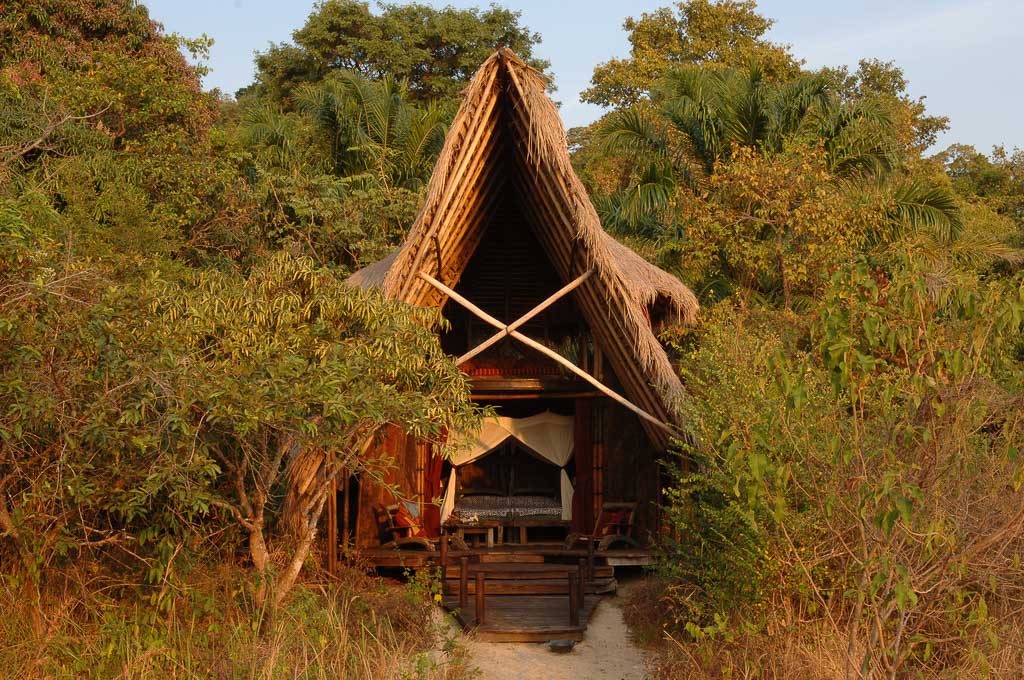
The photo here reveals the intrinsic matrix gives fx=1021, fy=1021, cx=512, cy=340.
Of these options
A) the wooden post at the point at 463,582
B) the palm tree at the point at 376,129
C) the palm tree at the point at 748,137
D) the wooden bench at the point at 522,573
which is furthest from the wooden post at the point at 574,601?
the palm tree at the point at 376,129

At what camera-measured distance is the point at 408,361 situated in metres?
6.43

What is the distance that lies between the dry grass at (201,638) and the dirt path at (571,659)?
1.08 ft

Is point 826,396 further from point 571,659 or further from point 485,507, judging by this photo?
point 485,507

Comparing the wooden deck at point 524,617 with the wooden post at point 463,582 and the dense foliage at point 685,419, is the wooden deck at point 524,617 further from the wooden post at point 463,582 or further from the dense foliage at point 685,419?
the dense foliage at point 685,419

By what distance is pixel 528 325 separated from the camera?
1086 cm

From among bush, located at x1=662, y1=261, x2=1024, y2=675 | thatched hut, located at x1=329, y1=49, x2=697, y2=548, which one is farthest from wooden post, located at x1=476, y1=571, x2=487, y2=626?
bush, located at x1=662, y1=261, x2=1024, y2=675

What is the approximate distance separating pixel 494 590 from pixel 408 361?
3436mm

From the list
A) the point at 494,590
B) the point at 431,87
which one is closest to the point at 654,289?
the point at 494,590

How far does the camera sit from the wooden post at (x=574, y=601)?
7.91 m

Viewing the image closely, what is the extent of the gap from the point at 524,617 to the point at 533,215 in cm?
377

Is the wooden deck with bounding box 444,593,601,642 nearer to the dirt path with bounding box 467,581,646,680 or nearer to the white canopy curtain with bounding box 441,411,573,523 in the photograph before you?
the dirt path with bounding box 467,581,646,680

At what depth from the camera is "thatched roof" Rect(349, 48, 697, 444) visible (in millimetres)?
8102

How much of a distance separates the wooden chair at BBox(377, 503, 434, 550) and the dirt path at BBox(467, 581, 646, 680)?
1.99 m

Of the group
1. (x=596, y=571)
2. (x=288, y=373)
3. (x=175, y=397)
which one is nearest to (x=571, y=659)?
(x=596, y=571)
